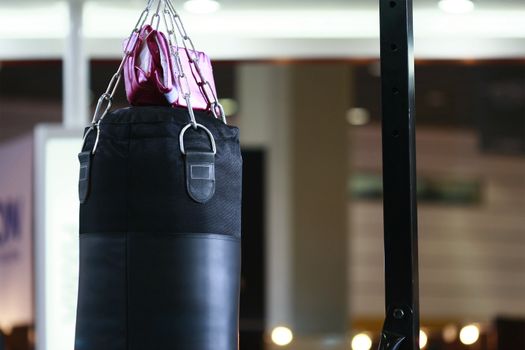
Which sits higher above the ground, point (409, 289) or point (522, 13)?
point (522, 13)

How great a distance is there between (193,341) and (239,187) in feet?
1.26

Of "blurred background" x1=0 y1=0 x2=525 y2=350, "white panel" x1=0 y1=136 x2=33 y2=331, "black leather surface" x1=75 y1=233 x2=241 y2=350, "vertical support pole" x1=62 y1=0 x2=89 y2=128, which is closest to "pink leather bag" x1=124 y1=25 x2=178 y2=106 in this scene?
"black leather surface" x1=75 y1=233 x2=241 y2=350

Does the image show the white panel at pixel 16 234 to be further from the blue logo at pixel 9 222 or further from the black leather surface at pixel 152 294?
the black leather surface at pixel 152 294

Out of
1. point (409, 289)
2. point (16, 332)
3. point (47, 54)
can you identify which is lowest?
point (16, 332)

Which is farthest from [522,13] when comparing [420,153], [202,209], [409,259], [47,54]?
[420,153]

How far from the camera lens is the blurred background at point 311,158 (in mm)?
5199

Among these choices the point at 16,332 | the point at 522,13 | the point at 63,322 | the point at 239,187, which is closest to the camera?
the point at 239,187

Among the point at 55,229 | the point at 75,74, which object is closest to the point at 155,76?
the point at 55,229

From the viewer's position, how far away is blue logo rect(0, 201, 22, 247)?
566 cm

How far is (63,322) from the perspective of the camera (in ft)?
15.3

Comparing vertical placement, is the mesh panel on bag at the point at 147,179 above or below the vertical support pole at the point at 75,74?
below

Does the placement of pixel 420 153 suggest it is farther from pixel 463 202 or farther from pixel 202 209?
pixel 202 209

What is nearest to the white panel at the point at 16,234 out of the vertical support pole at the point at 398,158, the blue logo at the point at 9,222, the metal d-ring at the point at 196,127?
the blue logo at the point at 9,222

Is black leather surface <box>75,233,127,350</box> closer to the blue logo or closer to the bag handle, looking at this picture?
the bag handle
